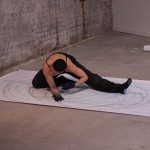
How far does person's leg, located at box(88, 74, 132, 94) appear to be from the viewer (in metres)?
4.23

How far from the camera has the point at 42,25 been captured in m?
6.29

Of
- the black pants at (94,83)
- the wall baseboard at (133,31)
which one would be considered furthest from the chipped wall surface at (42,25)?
the black pants at (94,83)

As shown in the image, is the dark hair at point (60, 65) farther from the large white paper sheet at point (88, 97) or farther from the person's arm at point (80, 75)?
the large white paper sheet at point (88, 97)

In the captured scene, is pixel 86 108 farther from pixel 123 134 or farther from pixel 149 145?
pixel 149 145

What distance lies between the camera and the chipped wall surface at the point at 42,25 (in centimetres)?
550

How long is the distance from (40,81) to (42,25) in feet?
6.65

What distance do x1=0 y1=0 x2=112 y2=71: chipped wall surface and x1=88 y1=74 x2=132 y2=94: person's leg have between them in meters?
1.63

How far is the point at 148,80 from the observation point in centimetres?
476

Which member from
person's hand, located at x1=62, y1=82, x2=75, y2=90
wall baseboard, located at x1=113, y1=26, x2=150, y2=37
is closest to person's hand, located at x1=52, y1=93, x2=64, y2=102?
person's hand, located at x1=62, y1=82, x2=75, y2=90

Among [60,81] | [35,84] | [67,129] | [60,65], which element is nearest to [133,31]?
[60,81]

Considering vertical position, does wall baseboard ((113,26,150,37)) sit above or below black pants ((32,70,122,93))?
→ below

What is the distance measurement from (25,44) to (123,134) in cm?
305

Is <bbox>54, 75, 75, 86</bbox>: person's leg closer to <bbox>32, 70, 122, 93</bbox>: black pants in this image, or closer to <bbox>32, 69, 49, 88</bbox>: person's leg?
<bbox>32, 70, 122, 93</bbox>: black pants

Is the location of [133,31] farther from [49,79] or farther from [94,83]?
[49,79]
